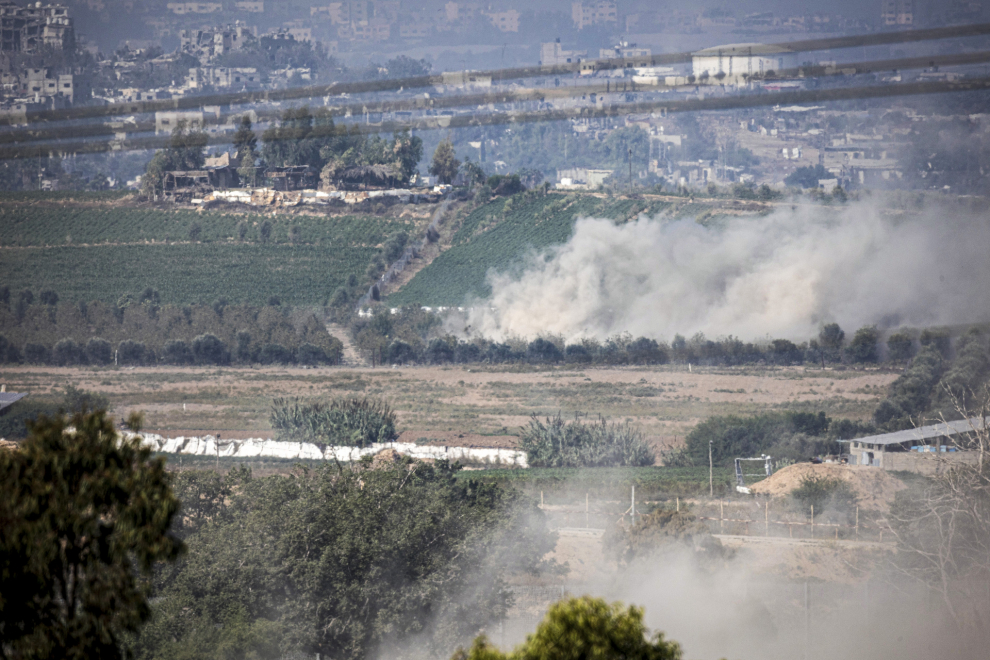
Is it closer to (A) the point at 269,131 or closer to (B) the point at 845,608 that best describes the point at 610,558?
(B) the point at 845,608

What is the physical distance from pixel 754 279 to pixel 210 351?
2894 centimetres

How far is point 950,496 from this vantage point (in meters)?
25.4

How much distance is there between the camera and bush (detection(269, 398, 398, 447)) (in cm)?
3956

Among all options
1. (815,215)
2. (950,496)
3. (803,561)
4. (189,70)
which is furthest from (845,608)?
(189,70)

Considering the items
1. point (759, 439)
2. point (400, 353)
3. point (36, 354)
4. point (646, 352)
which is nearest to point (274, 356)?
point (400, 353)

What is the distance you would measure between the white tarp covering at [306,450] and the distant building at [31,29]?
484 feet

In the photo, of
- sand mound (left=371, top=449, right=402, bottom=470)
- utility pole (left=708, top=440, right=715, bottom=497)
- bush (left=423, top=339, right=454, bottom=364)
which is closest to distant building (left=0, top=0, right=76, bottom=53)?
bush (left=423, top=339, right=454, bottom=364)

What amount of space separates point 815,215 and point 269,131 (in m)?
45.4

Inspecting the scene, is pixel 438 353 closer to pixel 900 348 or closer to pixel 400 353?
pixel 400 353

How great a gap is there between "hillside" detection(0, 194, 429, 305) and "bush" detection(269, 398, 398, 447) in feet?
86.1

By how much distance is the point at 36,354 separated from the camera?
59.1 metres

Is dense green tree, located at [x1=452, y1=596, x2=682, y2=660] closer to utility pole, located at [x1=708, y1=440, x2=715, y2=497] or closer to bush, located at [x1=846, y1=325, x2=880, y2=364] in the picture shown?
utility pole, located at [x1=708, y1=440, x2=715, y2=497]

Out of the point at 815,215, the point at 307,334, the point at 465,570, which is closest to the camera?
the point at 465,570

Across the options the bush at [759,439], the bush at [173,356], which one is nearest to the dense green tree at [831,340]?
the bush at [759,439]
